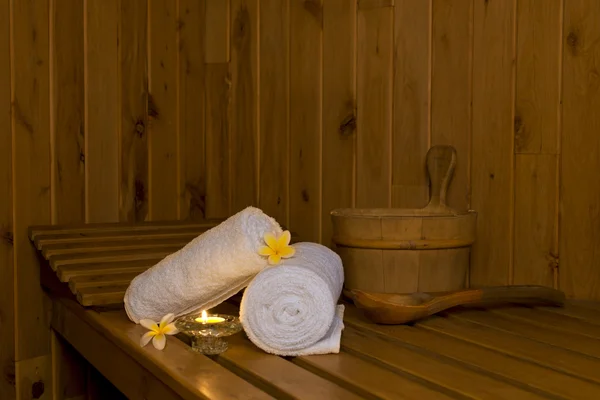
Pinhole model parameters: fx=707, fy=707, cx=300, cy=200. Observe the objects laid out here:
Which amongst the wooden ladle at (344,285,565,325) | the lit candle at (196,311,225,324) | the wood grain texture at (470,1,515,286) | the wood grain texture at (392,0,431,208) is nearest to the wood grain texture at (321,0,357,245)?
the wood grain texture at (392,0,431,208)

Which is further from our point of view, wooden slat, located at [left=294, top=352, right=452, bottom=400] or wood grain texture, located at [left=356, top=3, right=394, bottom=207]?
wood grain texture, located at [left=356, top=3, right=394, bottom=207]

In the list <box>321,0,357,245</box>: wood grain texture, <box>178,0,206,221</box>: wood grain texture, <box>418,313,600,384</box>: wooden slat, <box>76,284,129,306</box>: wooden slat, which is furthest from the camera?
<box>178,0,206,221</box>: wood grain texture

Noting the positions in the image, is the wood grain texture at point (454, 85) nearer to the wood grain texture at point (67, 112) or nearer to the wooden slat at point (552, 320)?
the wooden slat at point (552, 320)

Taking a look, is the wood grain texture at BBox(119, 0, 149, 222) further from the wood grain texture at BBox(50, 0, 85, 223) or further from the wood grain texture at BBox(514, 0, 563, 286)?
the wood grain texture at BBox(514, 0, 563, 286)

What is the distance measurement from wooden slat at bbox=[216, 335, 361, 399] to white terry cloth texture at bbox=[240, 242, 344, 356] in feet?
0.12

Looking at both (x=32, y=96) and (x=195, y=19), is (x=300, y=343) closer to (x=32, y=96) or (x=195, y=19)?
(x=32, y=96)

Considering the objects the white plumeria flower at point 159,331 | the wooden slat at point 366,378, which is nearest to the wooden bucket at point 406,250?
the wooden slat at point 366,378

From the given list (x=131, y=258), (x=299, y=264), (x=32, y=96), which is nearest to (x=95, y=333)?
(x=131, y=258)

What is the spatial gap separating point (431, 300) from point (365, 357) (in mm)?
327

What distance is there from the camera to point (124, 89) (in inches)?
90.8

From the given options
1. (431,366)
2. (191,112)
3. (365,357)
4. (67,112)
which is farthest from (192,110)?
(431,366)

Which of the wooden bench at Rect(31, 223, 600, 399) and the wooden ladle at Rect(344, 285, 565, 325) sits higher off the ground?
the wooden ladle at Rect(344, 285, 565, 325)

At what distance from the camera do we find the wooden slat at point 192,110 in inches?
96.7

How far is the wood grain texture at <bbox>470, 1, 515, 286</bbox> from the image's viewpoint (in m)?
1.82
